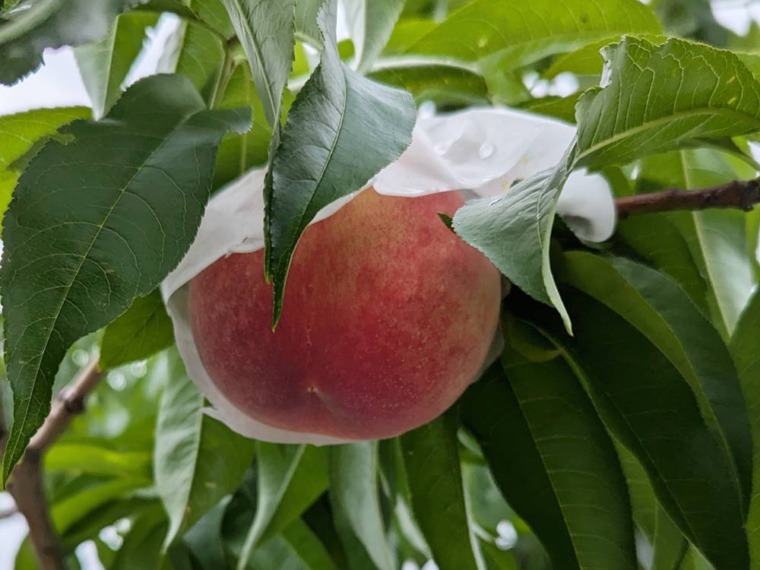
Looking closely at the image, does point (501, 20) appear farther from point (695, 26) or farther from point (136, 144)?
point (695, 26)

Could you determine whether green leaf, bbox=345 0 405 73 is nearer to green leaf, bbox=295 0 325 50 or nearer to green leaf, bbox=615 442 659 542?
green leaf, bbox=295 0 325 50

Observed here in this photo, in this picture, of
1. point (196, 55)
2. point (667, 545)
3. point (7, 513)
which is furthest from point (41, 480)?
point (667, 545)

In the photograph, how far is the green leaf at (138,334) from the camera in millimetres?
526

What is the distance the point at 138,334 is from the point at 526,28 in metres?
0.29

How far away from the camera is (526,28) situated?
0.55 m

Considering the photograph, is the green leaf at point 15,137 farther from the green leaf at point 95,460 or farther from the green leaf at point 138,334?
the green leaf at point 95,460

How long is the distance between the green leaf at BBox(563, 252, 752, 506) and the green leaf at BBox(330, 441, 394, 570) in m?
0.19

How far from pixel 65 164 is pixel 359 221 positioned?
0.13 meters

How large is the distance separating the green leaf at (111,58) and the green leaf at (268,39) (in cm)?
21

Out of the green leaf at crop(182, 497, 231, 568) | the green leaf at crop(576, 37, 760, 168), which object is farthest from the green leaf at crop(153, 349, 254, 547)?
the green leaf at crop(576, 37, 760, 168)

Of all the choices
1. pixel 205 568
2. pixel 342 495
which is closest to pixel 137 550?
pixel 205 568

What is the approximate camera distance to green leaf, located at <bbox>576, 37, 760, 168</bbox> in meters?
0.32

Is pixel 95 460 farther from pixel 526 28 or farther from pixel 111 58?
pixel 526 28

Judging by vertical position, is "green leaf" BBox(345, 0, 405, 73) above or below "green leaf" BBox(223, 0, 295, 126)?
below
